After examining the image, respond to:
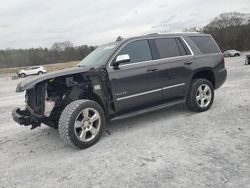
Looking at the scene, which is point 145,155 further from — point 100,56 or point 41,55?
point 41,55

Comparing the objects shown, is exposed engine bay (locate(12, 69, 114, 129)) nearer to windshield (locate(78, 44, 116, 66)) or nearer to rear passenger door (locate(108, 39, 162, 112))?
rear passenger door (locate(108, 39, 162, 112))

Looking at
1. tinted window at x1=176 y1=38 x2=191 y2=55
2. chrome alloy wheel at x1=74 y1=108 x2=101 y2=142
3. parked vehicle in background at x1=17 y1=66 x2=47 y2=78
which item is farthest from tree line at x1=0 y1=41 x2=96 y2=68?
chrome alloy wheel at x1=74 y1=108 x2=101 y2=142

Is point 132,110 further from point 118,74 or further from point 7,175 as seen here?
point 7,175

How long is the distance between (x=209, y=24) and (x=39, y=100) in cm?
5676

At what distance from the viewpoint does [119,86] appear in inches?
209

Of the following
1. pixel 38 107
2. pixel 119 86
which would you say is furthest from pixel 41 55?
pixel 119 86

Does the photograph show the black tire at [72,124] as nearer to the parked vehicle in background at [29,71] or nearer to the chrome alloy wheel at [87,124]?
the chrome alloy wheel at [87,124]

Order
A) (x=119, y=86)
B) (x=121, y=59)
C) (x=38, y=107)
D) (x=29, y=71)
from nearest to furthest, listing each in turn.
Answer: (x=38, y=107), (x=121, y=59), (x=119, y=86), (x=29, y=71)

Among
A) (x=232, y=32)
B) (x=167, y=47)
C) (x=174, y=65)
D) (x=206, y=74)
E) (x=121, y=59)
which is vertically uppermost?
(x=232, y=32)

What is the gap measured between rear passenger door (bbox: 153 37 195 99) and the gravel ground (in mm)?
660

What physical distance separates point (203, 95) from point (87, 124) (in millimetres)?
3057

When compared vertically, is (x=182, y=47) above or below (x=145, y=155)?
above

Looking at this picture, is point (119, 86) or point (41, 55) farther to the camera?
point (41, 55)

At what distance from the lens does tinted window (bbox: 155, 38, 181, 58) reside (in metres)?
6.07
